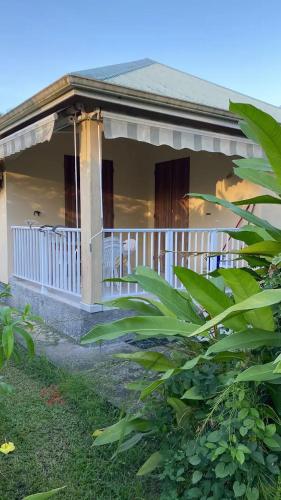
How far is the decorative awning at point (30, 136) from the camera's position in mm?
4980

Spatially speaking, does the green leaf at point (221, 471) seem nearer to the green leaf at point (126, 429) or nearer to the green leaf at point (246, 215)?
the green leaf at point (126, 429)

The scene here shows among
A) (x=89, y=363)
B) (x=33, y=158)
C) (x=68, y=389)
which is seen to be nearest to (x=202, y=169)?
(x=33, y=158)

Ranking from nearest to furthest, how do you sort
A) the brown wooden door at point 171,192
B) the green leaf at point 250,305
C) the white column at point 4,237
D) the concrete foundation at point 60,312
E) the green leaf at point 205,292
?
the green leaf at point 250,305 → the green leaf at point 205,292 → the concrete foundation at point 60,312 → the white column at point 4,237 → the brown wooden door at point 171,192

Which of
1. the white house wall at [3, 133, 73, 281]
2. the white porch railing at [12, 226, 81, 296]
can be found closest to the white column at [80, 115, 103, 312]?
the white porch railing at [12, 226, 81, 296]

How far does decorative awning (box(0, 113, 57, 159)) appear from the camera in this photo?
16.3 ft

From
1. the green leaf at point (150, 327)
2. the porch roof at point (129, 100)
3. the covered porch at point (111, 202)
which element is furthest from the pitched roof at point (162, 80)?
the green leaf at point (150, 327)

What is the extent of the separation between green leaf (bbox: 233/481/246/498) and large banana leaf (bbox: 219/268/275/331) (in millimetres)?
616

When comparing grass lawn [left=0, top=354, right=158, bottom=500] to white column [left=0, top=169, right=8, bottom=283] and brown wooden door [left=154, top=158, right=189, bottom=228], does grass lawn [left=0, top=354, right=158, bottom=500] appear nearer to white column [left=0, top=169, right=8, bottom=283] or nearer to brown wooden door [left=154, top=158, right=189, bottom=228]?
white column [left=0, top=169, right=8, bottom=283]

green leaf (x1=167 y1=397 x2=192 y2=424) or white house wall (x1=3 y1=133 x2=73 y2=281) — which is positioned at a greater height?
white house wall (x1=3 y1=133 x2=73 y2=281)

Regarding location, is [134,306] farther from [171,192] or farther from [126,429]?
[171,192]

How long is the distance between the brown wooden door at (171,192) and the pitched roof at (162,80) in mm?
1549

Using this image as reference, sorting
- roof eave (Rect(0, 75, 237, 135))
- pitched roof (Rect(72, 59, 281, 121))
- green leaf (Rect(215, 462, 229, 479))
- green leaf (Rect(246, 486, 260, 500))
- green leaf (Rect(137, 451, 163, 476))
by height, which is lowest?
green leaf (Rect(137, 451, 163, 476))

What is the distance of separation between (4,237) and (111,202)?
2600 millimetres

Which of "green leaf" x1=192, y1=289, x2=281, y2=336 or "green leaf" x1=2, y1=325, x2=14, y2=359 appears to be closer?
"green leaf" x1=192, y1=289, x2=281, y2=336
